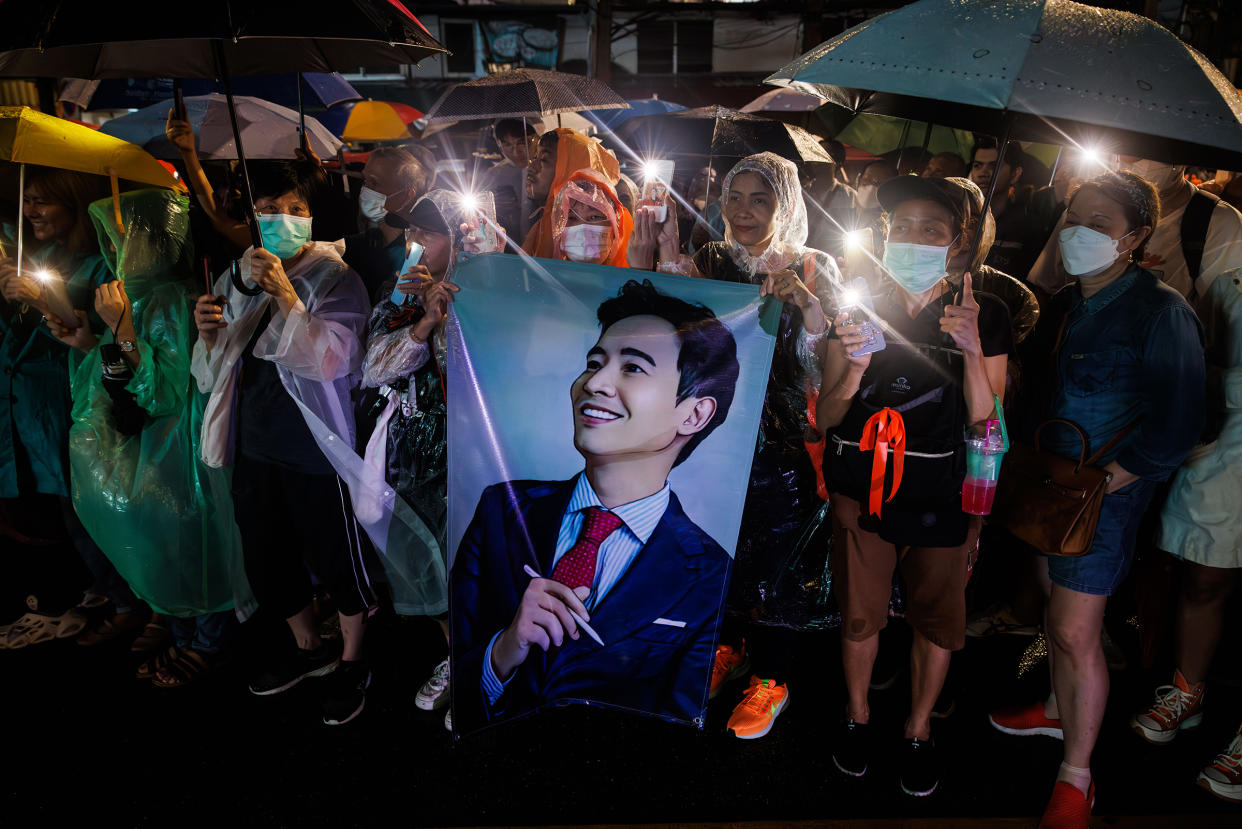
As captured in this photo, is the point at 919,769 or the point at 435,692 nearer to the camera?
the point at 919,769

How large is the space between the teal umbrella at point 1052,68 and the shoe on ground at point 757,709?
2171 mm

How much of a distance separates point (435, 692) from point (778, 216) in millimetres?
2274

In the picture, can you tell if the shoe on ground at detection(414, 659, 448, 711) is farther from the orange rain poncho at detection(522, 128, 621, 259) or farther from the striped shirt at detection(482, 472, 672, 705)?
the orange rain poncho at detection(522, 128, 621, 259)

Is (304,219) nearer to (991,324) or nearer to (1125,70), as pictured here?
(991,324)

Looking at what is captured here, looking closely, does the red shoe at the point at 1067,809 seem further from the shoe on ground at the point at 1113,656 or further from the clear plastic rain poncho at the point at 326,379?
the clear plastic rain poncho at the point at 326,379

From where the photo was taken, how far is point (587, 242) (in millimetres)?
2594

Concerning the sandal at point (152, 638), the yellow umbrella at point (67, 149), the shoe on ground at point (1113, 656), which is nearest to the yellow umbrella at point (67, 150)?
the yellow umbrella at point (67, 149)

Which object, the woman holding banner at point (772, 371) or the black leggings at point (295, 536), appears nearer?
the woman holding banner at point (772, 371)

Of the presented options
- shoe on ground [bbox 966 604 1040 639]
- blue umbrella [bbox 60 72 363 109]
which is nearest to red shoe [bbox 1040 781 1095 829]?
shoe on ground [bbox 966 604 1040 639]

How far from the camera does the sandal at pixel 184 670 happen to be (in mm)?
3012

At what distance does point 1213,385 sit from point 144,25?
353 cm

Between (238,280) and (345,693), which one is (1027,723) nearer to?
(345,693)

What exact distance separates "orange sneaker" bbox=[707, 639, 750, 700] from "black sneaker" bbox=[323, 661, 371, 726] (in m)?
1.40

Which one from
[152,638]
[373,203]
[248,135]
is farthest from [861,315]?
[248,135]
